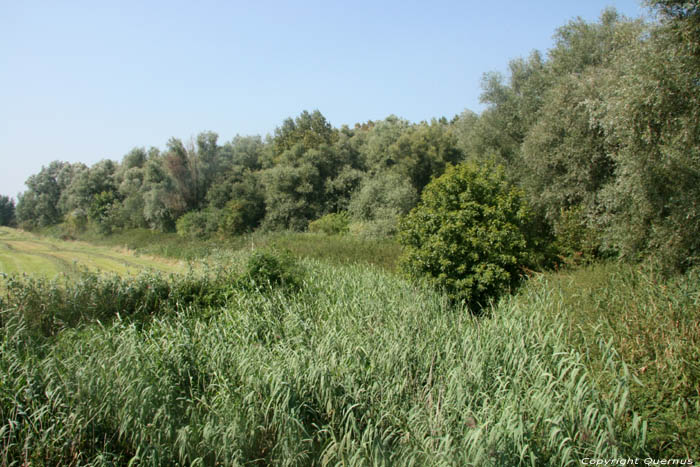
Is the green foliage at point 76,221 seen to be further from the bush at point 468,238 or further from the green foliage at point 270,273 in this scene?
the bush at point 468,238

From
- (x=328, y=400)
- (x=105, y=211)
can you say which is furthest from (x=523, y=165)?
(x=105, y=211)

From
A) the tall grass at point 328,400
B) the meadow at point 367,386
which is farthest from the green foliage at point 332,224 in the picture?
the tall grass at point 328,400

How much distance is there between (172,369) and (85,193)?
92.6 feet

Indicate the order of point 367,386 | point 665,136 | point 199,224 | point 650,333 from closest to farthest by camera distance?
point 367,386, point 650,333, point 665,136, point 199,224

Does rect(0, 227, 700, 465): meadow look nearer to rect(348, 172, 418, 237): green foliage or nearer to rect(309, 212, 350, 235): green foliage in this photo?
rect(348, 172, 418, 237): green foliage

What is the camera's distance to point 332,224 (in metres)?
21.3

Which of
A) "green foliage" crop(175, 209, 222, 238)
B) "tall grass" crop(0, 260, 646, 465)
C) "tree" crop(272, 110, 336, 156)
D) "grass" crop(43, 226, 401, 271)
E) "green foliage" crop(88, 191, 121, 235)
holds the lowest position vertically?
"tall grass" crop(0, 260, 646, 465)

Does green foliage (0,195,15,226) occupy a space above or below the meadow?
above

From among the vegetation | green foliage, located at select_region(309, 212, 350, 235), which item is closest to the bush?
the vegetation

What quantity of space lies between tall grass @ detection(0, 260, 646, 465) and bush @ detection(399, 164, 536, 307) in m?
2.57

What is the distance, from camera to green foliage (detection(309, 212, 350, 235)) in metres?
21.1

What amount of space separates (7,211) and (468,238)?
27.1 m

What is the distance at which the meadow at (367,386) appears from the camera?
3.51 metres

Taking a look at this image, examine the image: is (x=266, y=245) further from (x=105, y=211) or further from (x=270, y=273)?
(x=105, y=211)
